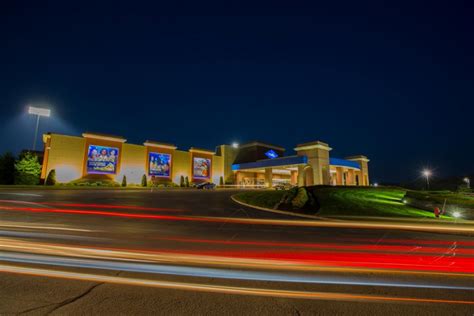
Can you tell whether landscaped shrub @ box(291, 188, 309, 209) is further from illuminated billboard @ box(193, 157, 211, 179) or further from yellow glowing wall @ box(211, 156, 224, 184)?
yellow glowing wall @ box(211, 156, 224, 184)

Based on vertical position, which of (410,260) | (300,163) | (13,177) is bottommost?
(410,260)

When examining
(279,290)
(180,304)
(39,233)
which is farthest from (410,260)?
(39,233)

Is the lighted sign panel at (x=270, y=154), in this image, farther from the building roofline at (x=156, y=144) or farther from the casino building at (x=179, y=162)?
the building roofline at (x=156, y=144)

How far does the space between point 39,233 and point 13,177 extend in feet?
124

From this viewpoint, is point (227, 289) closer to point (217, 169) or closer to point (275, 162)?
point (275, 162)

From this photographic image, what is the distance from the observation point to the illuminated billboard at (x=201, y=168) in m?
53.4

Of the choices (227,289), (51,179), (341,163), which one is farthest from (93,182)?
(341,163)

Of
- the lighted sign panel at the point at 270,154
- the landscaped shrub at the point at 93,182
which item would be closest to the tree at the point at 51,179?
the landscaped shrub at the point at 93,182

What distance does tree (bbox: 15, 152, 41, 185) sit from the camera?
34.1 m

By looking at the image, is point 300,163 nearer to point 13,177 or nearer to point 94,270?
point 94,270

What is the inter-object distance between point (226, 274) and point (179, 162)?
48.4m

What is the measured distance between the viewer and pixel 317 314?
3258mm

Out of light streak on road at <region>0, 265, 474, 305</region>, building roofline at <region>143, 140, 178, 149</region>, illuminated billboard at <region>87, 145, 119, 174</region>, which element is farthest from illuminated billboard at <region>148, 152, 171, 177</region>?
light streak on road at <region>0, 265, 474, 305</region>

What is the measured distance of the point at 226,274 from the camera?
4.73 metres
